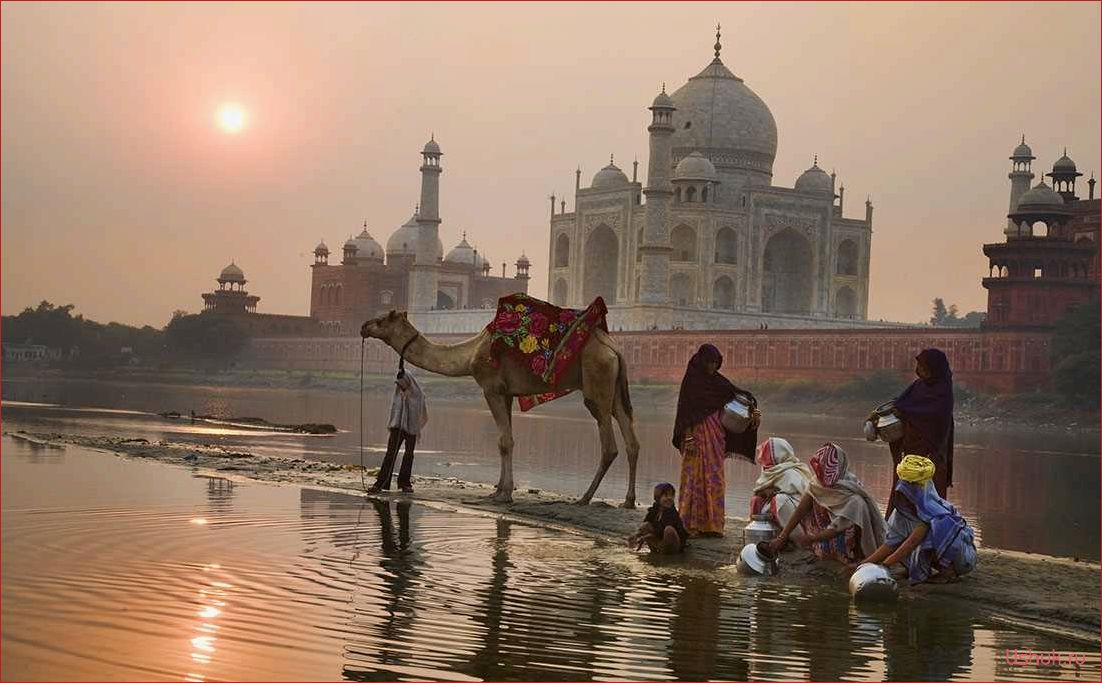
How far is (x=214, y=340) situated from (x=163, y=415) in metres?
46.1

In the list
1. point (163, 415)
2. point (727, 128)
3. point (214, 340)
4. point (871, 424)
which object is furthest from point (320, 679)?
point (214, 340)

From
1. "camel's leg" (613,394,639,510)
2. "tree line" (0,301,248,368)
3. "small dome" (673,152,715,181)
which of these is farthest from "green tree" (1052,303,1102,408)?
"tree line" (0,301,248,368)

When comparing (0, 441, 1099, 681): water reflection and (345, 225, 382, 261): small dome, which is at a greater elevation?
(345, 225, 382, 261): small dome

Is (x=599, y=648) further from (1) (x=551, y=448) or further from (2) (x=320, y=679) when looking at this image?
(1) (x=551, y=448)

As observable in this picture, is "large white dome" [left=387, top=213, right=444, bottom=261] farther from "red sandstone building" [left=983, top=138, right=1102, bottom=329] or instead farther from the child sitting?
the child sitting

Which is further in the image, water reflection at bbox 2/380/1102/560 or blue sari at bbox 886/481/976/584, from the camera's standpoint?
water reflection at bbox 2/380/1102/560

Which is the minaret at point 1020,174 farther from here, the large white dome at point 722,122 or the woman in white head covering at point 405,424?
the woman in white head covering at point 405,424

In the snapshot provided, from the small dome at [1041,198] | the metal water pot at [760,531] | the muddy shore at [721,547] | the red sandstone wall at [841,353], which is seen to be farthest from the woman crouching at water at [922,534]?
the small dome at [1041,198]

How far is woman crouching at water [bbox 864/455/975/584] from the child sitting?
111 centimetres

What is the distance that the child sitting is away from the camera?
840 cm

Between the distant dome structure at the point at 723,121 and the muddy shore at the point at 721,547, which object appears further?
the distant dome structure at the point at 723,121

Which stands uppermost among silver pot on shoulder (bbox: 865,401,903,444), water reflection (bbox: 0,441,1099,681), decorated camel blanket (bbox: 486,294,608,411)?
decorated camel blanket (bbox: 486,294,608,411)

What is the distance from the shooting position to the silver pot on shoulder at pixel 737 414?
892 cm

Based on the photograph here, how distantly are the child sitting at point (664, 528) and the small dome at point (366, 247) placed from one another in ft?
224
